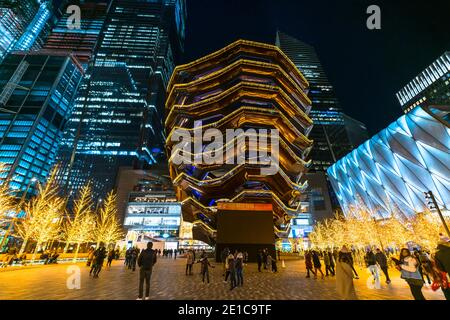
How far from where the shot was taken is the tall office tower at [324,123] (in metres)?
109

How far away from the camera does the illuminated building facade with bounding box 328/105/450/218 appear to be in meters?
37.1

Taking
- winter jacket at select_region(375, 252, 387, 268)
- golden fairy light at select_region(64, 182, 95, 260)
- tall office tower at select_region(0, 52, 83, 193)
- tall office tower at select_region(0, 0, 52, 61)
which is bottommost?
winter jacket at select_region(375, 252, 387, 268)

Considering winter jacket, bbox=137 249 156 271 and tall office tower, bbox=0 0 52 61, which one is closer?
winter jacket, bbox=137 249 156 271

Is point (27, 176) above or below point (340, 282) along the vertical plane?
above

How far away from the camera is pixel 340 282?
5531mm

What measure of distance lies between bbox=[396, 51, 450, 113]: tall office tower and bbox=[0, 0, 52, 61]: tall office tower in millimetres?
219903

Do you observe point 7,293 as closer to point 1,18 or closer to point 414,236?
point 414,236

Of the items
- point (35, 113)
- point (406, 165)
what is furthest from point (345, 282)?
point (35, 113)

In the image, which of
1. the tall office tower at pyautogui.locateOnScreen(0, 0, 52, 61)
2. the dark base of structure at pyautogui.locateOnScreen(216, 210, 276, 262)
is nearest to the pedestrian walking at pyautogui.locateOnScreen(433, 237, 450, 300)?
the dark base of structure at pyautogui.locateOnScreen(216, 210, 276, 262)

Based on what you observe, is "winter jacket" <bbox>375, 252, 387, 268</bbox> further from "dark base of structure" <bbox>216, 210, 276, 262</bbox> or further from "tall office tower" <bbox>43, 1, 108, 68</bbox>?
"tall office tower" <bbox>43, 1, 108, 68</bbox>

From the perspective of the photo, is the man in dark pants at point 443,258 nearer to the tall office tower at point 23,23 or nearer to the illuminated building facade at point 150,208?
the illuminated building facade at point 150,208
